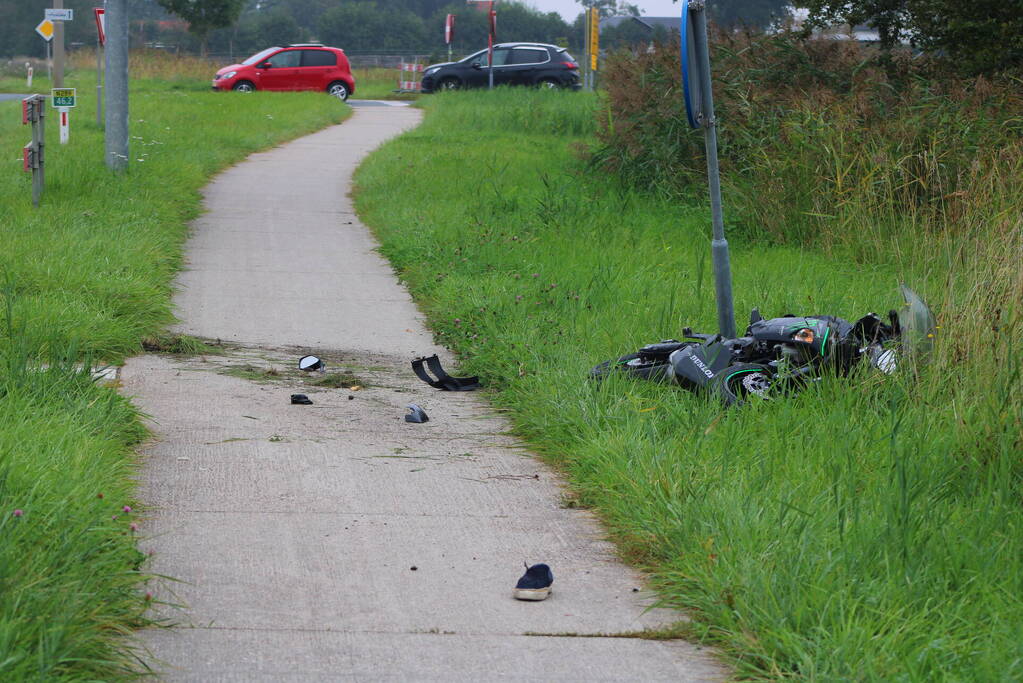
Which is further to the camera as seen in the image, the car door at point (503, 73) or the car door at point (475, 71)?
the car door at point (475, 71)

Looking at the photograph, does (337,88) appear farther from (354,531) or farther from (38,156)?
(354,531)

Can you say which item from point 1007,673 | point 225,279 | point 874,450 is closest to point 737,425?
point 874,450

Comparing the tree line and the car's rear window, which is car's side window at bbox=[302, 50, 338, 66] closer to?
the car's rear window

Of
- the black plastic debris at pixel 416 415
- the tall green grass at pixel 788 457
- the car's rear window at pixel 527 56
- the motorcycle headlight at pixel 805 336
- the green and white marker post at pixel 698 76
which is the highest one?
the car's rear window at pixel 527 56

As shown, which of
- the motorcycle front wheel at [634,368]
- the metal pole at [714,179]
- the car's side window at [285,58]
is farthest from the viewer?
the car's side window at [285,58]

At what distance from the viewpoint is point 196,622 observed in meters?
3.54

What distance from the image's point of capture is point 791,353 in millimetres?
5605

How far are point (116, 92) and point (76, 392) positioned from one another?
28.8 ft

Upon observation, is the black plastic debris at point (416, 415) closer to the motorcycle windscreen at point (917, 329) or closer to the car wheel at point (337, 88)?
the motorcycle windscreen at point (917, 329)

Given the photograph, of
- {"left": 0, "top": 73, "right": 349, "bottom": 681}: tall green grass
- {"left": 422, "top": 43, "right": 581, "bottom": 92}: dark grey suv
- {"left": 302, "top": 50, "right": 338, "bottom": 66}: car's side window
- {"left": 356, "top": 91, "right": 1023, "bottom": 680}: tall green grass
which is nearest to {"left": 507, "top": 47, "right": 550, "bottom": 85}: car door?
{"left": 422, "top": 43, "right": 581, "bottom": 92}: dark grey suv

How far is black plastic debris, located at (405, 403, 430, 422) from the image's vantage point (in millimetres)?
5875

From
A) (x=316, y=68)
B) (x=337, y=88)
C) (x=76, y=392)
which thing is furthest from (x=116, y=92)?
(x=337, y=88)

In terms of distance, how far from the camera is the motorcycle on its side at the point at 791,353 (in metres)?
5.38

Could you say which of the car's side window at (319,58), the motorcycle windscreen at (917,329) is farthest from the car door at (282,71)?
the motorcycle windscreen at (917,329)
